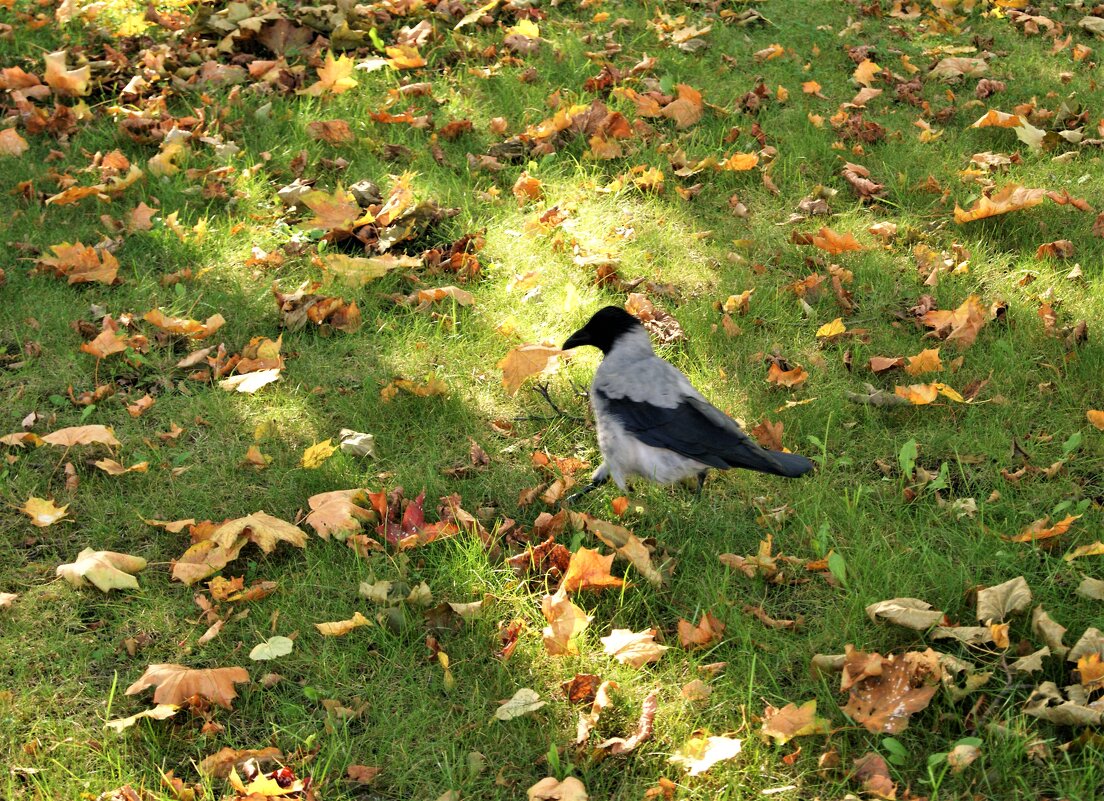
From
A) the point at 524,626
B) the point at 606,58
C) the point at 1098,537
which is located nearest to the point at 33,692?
the point at 524,626

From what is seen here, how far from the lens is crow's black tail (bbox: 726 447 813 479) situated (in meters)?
3.37

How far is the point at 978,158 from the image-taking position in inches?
220

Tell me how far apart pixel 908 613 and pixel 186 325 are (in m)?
3.15

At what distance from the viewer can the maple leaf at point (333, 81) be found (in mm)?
6086

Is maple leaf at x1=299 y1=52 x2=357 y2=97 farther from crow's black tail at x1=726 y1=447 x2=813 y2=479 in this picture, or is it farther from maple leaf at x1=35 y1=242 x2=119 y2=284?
crow's black tail at x1=726 y1=447 x2=813 y2=479

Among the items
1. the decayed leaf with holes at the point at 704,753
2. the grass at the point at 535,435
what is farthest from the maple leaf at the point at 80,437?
the decayed leaf with holes at the point at 704,753

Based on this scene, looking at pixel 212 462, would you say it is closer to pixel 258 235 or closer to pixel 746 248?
pixel 258 235

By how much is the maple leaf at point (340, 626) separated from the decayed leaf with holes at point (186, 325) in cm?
186

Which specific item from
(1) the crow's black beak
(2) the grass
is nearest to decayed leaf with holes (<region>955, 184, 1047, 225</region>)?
(2) the grass

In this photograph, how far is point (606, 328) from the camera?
4.05 m

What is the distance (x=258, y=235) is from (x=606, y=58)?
2.69 m

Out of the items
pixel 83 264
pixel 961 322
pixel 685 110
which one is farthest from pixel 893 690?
pixel 685 110

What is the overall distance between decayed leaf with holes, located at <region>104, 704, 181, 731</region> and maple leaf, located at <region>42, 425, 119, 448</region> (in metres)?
1.30

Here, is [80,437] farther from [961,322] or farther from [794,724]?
[961,322]
